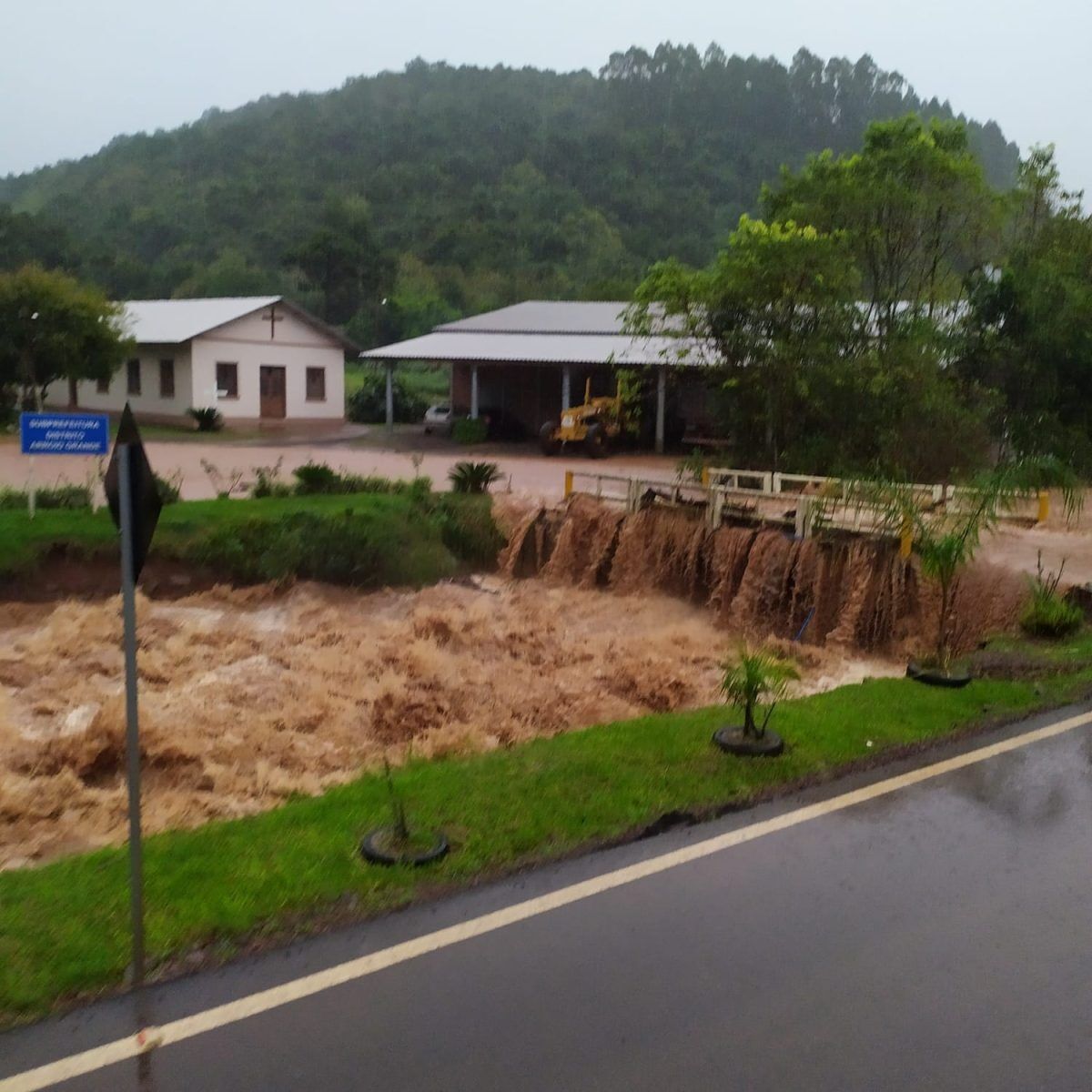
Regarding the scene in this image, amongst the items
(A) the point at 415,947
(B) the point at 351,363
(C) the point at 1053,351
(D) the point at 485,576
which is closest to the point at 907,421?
(C) the point at 1053,351

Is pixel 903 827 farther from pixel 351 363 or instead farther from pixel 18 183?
pixel 18 183

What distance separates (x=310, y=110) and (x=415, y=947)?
115 metres

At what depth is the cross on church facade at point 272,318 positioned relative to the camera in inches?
1489

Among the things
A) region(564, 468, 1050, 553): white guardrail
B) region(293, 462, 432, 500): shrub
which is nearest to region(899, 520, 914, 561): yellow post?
region(564, 468, 1050, 553): white guardrail

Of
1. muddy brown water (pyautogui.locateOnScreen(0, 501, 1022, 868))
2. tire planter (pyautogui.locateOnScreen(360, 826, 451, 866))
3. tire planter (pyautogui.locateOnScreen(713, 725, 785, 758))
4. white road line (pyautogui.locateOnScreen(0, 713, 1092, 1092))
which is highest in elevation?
tire planter (pyautogui.locateOnScreen(713, 725, 785, 758))

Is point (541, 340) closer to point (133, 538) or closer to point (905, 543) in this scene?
point (905, 543)

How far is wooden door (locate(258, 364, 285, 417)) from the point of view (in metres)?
38.6

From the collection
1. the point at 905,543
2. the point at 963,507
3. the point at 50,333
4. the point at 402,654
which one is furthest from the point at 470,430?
the point at 963,507

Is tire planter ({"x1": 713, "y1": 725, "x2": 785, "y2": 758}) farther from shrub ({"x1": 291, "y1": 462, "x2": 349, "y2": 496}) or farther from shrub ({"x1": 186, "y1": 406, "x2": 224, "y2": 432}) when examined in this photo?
shrub ({"x1": 186, "y1": 406, "x2": 224, "y2": 432})

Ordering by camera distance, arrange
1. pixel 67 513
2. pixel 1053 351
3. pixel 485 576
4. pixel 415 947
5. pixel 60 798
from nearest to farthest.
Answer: pixel 415 947
pixel 60 798
pixel 67 513
pixel 485 576
pixel 1053 351

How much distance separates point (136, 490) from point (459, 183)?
86712 millimetres

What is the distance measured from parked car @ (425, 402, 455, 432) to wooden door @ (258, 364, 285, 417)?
628cm

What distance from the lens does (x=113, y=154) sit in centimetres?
10438

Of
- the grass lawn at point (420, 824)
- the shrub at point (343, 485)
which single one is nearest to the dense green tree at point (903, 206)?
the shrub at point (343, 485)
